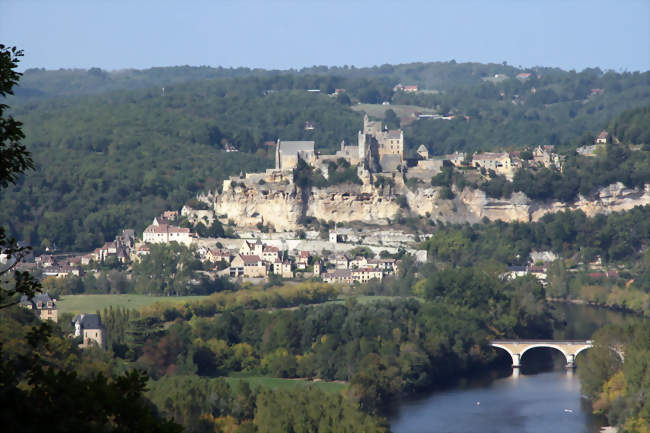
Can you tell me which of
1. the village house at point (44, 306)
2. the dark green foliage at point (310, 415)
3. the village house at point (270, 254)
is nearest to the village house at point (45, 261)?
the village house at point (270, 254)

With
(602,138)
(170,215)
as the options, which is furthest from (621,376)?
(602,138)

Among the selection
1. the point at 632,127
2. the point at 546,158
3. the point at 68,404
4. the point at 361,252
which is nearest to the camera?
the point at 68,404

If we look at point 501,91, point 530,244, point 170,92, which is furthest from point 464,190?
point 501,91

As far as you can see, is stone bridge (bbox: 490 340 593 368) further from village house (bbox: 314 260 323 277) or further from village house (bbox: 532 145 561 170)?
village house (bbox: 532 145 561 170)

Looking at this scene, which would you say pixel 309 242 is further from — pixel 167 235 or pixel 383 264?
pixel 167 235

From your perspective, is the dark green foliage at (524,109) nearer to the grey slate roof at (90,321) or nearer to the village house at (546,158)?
the village house at (546,158)

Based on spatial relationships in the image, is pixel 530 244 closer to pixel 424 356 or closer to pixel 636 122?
pixel 636 122
